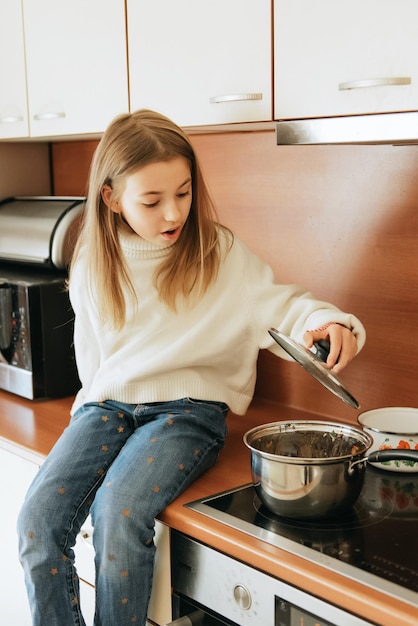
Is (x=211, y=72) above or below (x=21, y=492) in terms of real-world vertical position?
above

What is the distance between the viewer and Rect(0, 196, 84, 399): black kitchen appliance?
1918mm

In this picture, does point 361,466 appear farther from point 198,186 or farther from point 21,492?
point 21,492

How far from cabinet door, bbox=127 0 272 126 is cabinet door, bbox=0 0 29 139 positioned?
0.42m

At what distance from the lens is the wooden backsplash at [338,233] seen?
1565 mm

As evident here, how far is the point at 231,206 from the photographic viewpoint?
6.17ft

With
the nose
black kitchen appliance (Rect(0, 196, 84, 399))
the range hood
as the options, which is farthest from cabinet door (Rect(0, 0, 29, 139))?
the range hood

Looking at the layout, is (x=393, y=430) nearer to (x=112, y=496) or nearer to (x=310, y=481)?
(x=310, y=481)

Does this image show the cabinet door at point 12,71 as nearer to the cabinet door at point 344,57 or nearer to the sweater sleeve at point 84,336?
the sweater sleeve at point 84,336

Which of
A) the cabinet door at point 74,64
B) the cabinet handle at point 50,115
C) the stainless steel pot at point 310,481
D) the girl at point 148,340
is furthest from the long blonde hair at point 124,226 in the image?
the stainless steel pot at point 310,481

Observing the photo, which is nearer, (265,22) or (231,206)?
(265,22)

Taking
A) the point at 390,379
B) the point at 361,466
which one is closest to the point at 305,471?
the point at 361,466

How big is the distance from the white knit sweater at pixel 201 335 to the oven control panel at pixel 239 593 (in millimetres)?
329

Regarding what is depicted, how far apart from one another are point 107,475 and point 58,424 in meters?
0.43

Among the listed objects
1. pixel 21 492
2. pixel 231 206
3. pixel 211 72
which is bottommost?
pixel 21 492
